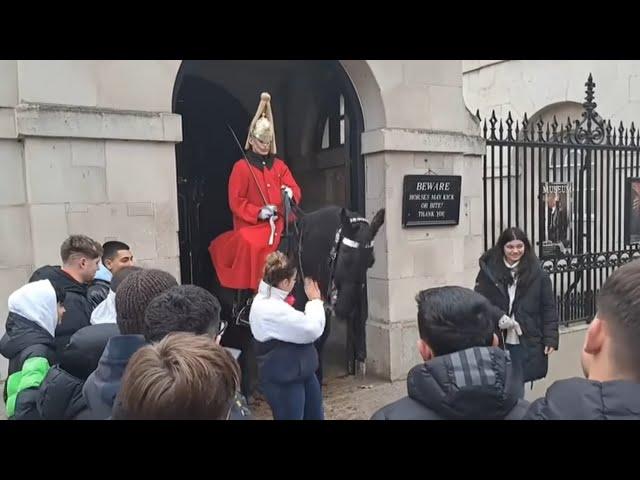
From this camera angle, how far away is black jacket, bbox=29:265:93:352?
9.13 feet

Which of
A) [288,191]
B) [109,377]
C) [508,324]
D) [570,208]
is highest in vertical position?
[288,191]

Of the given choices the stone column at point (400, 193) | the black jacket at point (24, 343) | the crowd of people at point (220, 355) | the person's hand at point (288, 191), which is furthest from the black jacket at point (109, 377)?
the stone column at point (400, 193)

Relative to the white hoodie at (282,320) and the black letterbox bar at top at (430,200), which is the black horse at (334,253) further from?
the black letterbox bar at top at (430,200)

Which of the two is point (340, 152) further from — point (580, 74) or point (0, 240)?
point (580, 74)

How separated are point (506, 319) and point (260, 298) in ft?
6.25

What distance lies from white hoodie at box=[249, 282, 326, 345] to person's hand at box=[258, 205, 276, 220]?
159 cm

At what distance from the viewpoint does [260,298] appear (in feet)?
11.4

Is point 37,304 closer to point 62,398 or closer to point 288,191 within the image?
point 62,398

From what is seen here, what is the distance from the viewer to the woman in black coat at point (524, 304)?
4.19 metres

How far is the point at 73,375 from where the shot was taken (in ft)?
7.00

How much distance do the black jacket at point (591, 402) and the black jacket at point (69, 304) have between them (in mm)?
2317

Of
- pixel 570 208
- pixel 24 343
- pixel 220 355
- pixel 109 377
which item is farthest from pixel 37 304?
pixel 570 208

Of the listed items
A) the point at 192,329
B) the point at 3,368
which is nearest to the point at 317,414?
the point at 192,329

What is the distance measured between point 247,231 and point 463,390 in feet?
11.8
